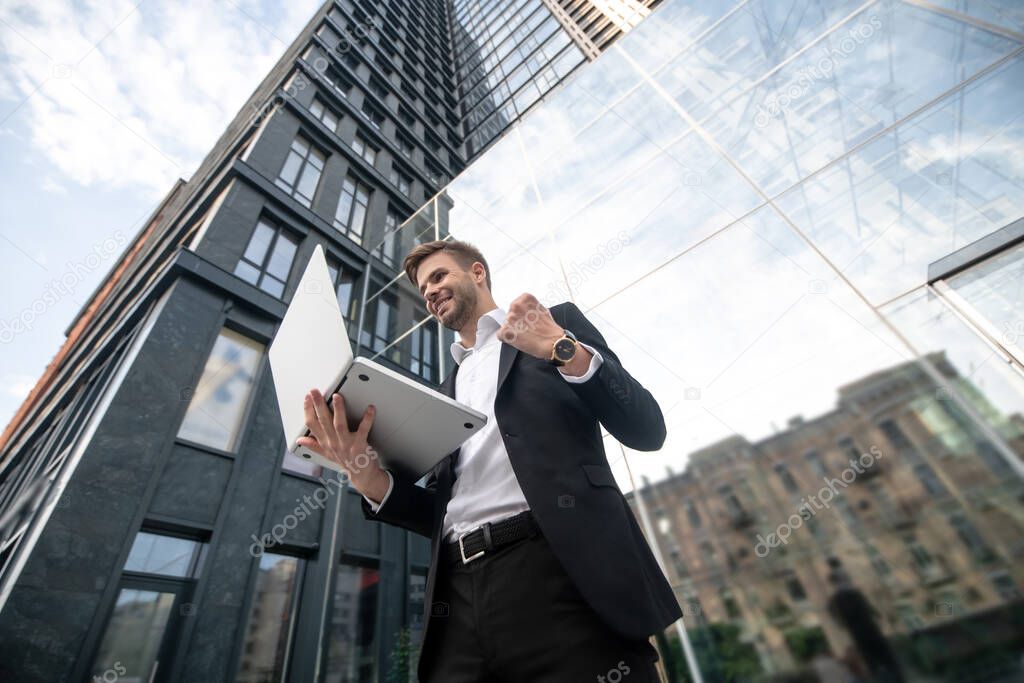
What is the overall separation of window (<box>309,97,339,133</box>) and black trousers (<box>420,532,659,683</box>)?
13.3 meters

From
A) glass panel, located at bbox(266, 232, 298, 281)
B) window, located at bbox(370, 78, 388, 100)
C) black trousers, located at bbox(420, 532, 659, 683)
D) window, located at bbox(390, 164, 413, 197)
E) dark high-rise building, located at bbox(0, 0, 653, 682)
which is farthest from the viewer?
window, located at bbox(370, 78, 388, 100)

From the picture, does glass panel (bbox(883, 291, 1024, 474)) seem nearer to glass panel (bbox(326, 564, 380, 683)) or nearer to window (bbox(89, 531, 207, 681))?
glass panel (bbox(326, 564, 380, 683))

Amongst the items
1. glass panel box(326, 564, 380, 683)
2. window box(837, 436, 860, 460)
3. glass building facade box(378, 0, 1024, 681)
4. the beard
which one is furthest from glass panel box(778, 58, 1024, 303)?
glass panel box(326, 564, 380, 683)

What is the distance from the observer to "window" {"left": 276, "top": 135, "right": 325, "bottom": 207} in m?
9.61

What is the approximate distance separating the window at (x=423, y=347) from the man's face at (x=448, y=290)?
5.62 metres

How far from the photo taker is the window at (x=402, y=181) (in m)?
13.8

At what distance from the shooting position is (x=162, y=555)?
16.4 ft

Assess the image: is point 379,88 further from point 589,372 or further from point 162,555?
point 589,372

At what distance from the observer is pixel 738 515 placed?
137 inches

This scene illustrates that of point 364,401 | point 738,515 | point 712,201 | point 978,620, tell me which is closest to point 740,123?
point 712,201

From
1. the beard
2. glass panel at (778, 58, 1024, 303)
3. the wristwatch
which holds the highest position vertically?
glass panel at (778, 58, 1024, 303)

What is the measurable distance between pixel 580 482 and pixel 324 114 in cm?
1404

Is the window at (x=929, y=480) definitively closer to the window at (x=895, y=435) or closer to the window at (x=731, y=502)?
the window at (x=895, y=435)

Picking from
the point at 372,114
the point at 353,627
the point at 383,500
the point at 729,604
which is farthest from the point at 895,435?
the point at 372,114
